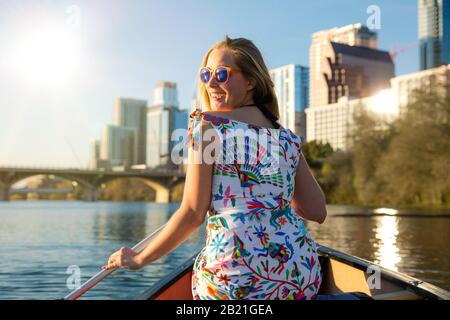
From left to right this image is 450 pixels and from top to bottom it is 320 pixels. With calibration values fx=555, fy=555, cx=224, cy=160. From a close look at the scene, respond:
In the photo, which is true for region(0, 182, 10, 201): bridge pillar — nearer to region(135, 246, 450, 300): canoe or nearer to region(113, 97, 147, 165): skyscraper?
region(113, 97, 147, 165): skyscraper

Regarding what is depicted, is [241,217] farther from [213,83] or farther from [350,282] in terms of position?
[350,282]

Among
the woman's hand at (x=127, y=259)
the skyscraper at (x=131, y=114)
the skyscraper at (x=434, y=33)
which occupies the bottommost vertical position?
the woman's hand at (x=127, y=259)

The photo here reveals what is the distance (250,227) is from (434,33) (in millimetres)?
141628

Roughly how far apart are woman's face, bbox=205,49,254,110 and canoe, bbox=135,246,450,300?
1780 mm

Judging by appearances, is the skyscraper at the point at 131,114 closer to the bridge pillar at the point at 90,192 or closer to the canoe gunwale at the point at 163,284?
the bridge pillar at the point at 90,192

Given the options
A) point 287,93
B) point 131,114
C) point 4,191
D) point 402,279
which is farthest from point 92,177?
point 131,114

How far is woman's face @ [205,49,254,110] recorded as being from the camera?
2.07m

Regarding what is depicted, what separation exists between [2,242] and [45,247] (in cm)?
260

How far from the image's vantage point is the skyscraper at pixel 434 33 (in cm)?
11725

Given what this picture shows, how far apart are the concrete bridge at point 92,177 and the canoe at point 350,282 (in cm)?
6424

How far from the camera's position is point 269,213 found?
1.89m

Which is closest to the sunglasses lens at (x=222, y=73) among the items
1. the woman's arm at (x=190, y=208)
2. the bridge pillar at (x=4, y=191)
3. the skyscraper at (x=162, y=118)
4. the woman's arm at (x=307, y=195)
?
the woman's arm at (x=190, y=208)

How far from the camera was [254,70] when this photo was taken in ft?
6.88
